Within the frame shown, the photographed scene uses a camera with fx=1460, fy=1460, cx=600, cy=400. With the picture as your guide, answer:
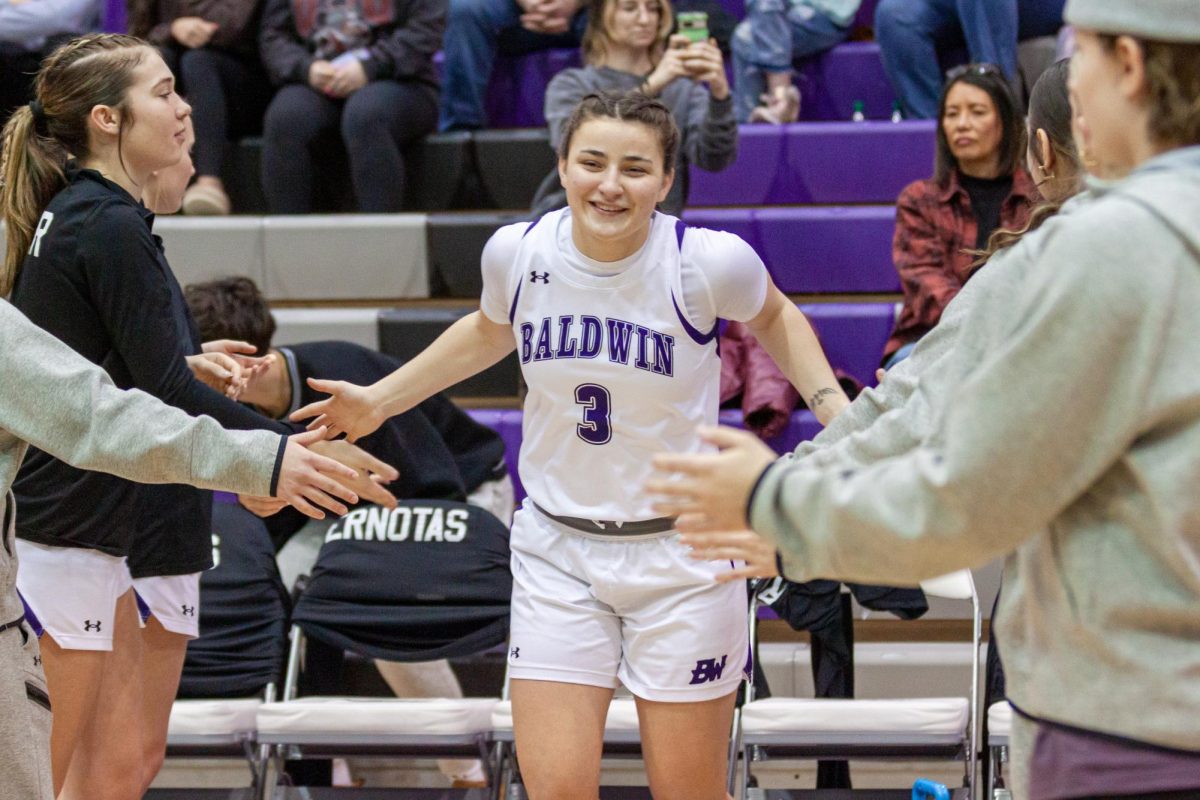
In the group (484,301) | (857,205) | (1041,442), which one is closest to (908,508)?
(1041,442)

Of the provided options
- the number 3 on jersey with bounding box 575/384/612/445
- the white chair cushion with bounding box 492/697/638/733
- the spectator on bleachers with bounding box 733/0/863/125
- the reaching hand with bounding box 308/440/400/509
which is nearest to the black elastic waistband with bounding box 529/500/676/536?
the number 3 on jersey with bounding box 575/384/612/445

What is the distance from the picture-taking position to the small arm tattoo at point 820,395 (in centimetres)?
308

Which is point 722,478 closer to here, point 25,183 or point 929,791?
point 25,183

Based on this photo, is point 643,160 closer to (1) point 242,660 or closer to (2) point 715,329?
(2) point 715,329

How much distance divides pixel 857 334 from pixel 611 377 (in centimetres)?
270

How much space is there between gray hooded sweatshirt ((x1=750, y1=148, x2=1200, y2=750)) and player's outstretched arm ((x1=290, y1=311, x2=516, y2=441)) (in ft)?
5.61

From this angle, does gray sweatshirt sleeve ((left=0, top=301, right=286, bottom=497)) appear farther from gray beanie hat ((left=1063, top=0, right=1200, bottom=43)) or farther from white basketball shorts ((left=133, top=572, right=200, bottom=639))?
gray beanie hat ((left=1063, top=0, right=1200, bottom=43))

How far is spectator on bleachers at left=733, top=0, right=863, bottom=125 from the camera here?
6344 millimetres

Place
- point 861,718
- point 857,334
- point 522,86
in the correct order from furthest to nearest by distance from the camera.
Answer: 1. point 522,86
2. point 857,334
3. point 861,718

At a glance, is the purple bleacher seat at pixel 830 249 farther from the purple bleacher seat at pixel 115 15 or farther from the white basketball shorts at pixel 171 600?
the purple bleacher seat at pixel 115 15

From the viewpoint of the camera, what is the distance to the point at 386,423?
4.56 meters

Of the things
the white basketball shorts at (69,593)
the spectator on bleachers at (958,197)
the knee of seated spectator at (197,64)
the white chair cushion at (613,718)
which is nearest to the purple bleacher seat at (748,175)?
the spectator on bleachers at (958,197)

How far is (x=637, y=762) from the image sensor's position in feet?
15.1

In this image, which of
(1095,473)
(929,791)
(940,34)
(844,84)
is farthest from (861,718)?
(844,84)
